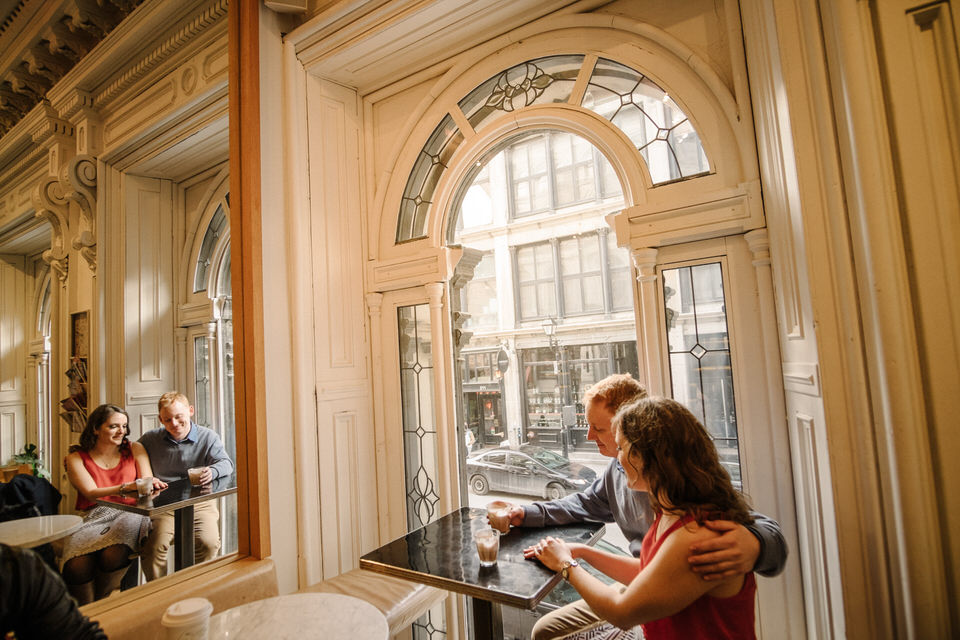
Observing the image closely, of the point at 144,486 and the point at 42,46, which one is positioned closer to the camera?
the point at 144,486

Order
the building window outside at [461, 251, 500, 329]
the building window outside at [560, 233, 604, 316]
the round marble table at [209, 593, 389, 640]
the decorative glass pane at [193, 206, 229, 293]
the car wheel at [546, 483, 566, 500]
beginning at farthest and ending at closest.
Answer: the building window outside at [461, 251, 500, 329] → the building window outside at [560, 233, 604, 316] → the car wheel at [546, 483, 566, 500] → the decorative glass pane at [193, 206, 229, 293] → the round marble table at [209, 593, 389, 640]

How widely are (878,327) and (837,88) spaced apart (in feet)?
1.61

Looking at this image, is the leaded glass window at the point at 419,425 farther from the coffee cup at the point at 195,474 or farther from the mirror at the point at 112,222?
the coffee cup at the point at 195,474

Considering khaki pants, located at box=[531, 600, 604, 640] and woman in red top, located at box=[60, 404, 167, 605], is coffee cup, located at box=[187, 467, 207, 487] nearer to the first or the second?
woman in red top, located at box=[60, 404, 167, 605]

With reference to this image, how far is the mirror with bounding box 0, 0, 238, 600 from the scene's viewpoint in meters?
1.58

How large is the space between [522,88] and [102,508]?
2.38 metres

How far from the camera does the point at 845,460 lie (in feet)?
3.25

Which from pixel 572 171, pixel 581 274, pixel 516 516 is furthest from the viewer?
pixel 581 274

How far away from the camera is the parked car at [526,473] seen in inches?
265

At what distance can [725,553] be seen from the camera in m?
1.01

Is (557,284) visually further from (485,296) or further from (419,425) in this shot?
(419,425)

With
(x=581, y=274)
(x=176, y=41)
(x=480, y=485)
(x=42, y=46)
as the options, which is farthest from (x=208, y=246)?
(x=581, y=274)

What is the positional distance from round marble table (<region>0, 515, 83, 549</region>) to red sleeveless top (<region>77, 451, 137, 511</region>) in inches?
2.1

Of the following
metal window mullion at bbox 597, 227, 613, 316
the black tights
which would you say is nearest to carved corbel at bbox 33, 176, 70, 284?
the black tights
